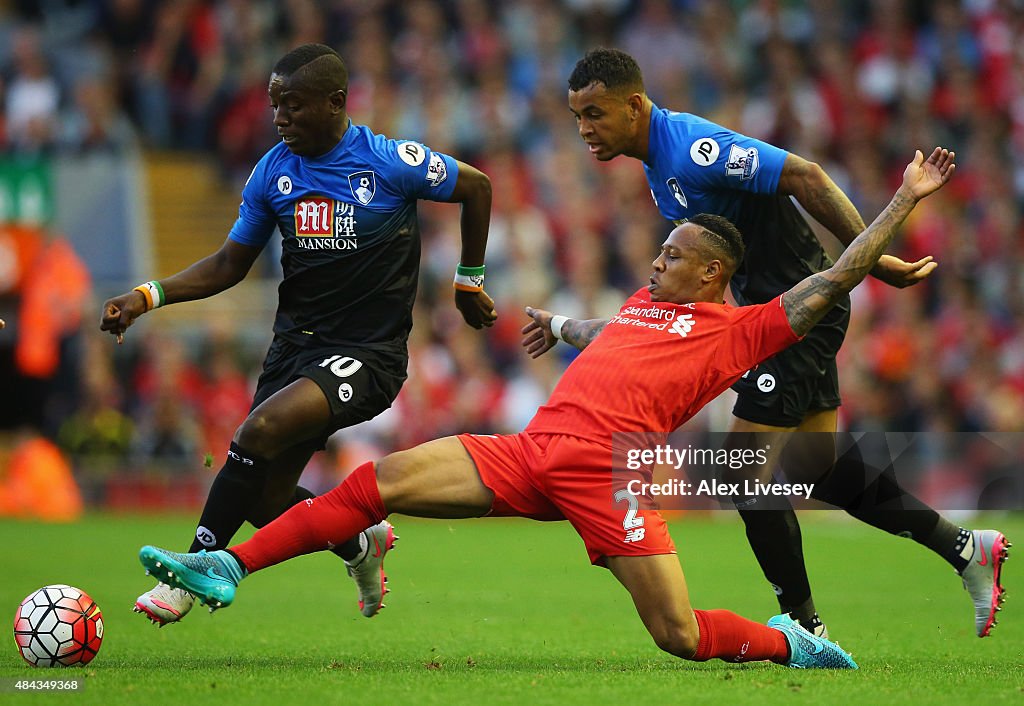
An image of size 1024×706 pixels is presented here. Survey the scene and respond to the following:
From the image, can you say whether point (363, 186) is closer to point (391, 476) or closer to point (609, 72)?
point (609, 72)

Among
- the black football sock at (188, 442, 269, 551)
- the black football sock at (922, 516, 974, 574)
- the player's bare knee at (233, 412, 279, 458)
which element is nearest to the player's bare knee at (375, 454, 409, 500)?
the player's bare knee at (233, 412, 279, 458)

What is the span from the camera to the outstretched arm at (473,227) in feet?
24.3

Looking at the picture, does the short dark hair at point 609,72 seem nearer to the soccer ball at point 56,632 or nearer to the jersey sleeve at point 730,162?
the jersey sleeve at point 730,162

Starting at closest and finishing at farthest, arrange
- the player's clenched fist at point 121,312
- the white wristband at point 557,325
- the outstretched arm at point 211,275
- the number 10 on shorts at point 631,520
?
the number 10 on shorts at point 631,520 → the player's clenched fist at point 121,312 → the white wristband at point 557,325 → the outstretched arm at point 211,275

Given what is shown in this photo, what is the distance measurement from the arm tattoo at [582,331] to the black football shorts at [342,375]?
870 millimetres

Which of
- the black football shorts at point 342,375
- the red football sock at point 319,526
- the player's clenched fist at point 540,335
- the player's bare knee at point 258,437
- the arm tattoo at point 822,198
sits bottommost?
the red football sock at point 319,526

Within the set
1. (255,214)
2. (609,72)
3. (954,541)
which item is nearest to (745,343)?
(609,72)

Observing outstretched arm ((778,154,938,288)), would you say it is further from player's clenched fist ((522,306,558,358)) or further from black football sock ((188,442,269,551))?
black football sock ((188,442,269,551))

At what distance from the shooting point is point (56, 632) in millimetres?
6148

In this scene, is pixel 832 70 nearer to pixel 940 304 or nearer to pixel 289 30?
pixel 940 304

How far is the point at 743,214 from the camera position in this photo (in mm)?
6969

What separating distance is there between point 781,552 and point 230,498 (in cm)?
253

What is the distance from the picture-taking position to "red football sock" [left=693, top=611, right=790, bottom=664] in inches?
240

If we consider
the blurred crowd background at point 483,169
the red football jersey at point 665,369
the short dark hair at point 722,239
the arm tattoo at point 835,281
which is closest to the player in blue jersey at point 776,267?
the short dark hair at point 722,239
